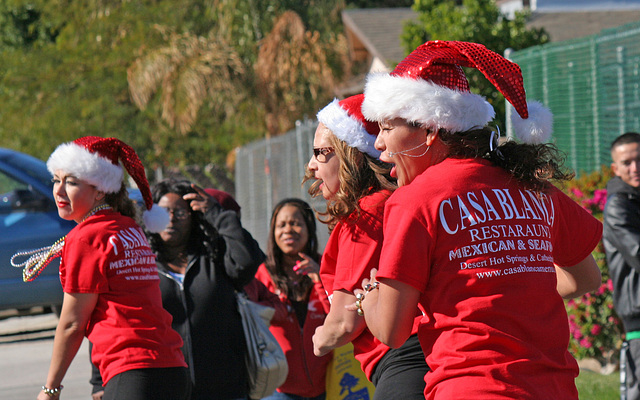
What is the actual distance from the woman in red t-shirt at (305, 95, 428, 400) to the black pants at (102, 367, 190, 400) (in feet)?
3.16

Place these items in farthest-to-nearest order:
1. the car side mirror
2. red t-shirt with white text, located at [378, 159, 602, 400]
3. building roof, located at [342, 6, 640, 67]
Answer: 1. building roof, located at [342, 6, 640, 67]
2. the car side mirror
3. red t-shirt with white text, located at [378, 159, 602, 400]

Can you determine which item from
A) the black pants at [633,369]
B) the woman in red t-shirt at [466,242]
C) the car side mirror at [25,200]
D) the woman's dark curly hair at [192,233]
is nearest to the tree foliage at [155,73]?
the car side mirror at [25,200]

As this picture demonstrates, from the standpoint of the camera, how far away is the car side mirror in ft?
32.3

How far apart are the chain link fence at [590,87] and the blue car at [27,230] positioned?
17.5ft

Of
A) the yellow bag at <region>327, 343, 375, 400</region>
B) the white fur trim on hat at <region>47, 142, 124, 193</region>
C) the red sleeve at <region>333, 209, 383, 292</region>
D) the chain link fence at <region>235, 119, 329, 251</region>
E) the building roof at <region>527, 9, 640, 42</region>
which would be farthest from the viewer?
the building roof at <region>527, 9, 640, 42</region>

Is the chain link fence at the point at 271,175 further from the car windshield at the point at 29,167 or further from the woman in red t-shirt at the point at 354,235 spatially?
the woman in red t-shirt at the point at 354,235

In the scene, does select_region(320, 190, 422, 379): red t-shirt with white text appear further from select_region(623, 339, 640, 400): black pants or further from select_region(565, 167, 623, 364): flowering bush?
select_region(565, 167, 623, 364): flowering bush

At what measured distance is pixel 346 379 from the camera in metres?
4.62

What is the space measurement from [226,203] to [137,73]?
14.4m

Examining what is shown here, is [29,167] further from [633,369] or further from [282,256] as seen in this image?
[633,369]

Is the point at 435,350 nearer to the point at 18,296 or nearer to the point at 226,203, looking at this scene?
the point at 226,203

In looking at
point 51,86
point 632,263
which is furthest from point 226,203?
point 51,86

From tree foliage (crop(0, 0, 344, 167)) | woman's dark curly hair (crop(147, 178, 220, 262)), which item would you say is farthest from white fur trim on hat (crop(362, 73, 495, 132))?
tree foliage (crop(0, 0, 344, 167))

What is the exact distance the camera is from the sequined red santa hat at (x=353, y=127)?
2.97 metres
